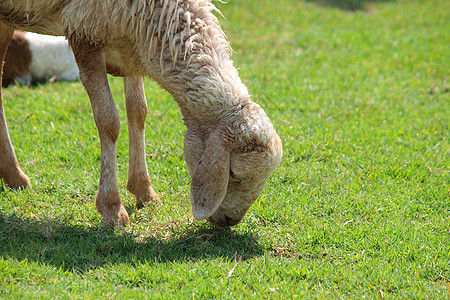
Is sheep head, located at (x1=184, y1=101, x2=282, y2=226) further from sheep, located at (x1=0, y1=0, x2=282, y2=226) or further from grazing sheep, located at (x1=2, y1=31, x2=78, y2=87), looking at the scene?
grazing sheep, located at (x1=2, y1=31, x2=78, y2=87)

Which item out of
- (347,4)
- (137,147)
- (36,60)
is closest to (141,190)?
(137,147)

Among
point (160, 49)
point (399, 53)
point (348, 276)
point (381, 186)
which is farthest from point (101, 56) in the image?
point (399, 53)

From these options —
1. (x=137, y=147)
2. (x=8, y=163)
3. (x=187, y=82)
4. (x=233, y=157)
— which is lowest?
(x=8, y=163)

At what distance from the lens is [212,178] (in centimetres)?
401

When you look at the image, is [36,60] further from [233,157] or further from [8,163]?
[233,157]

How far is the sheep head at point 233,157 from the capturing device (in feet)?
13.2

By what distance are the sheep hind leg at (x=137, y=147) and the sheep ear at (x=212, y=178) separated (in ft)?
3.71

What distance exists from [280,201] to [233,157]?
1.24m

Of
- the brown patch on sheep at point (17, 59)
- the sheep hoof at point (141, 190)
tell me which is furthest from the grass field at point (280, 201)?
the brown patch on sheep at point (17, 59)

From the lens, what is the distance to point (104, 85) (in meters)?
4.48

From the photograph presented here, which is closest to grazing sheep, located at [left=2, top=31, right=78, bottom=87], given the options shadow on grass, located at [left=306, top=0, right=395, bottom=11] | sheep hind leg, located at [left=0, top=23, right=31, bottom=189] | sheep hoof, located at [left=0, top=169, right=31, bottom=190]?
sheep hind leg, located at [left=0, top=23, right=31, bottom=189]

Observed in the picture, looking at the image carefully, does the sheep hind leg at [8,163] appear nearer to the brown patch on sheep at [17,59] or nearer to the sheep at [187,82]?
the sheep at [187,82]

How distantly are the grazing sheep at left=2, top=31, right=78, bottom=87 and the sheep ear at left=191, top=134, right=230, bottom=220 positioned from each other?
13.2 feet

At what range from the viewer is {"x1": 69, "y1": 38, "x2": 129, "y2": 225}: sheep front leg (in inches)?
174
